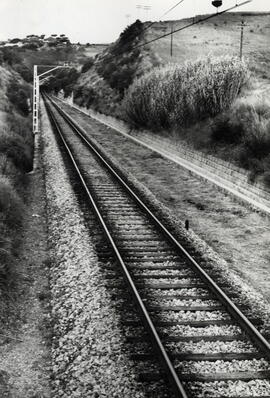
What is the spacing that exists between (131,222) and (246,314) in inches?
228

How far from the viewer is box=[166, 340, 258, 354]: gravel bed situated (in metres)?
6.72

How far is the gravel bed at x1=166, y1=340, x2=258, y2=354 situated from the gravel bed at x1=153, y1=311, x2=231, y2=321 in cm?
72

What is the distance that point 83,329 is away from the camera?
739cm

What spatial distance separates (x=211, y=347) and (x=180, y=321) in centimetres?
86

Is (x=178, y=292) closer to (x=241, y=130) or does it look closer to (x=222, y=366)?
(x=222, y=366)

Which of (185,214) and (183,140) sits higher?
(183,140)

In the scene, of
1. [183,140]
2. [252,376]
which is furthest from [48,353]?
[183,140]

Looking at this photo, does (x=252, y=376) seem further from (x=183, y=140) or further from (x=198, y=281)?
(x=183, y=140)

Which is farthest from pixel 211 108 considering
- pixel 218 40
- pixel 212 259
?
pixel 218 40

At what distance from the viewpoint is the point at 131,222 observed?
42.5ft

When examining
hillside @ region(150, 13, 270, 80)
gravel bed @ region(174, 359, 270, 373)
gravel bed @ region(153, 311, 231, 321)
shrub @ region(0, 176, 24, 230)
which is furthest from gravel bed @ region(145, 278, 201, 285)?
hillside @ region(150, 13, 270, 80)

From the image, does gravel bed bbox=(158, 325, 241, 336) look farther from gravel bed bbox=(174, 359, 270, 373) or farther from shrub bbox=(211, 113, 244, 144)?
shrub bbox=(211, 113, 244, 144)

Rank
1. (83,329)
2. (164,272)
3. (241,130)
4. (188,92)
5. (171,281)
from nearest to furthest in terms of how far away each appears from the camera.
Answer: (83,329) → (171,281) → (164,272) → (241,130) → (188,92)

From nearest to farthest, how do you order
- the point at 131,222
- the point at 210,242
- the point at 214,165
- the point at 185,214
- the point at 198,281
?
1. the point at 198,281
2. the point at 210,242
3. the point at 131,222
4. the point at 185,214
5. the point at 214,165
